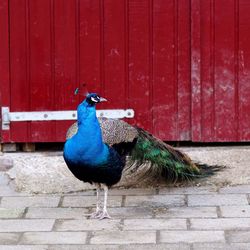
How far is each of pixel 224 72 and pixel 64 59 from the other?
4.47ft

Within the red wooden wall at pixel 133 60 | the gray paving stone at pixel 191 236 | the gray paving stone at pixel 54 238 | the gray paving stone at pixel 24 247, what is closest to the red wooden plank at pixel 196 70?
the red wooden wall at pixel 133 60

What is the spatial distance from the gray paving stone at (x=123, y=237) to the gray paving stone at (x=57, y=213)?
1.44ft

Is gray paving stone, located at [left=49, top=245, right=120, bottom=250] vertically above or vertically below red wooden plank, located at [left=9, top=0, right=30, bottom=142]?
below

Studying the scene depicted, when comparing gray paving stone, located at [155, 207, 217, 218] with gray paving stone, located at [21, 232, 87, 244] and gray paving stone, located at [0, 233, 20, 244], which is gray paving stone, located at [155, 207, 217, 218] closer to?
gray paving stone, located at [21, 232, 87, 244]

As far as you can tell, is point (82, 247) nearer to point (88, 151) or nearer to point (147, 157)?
point (88, 151)

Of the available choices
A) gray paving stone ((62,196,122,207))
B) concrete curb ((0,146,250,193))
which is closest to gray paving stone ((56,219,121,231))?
gray paving stone ((62,196,122,207))

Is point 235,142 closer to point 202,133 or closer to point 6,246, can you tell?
point 202,133

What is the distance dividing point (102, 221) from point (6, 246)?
81 centimetres

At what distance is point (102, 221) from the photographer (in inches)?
232

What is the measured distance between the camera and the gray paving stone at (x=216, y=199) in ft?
20.5

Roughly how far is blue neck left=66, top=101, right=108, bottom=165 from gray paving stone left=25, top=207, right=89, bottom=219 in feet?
1.40

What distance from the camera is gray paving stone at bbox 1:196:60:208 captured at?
631 cm

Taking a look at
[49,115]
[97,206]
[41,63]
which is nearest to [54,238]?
[97,206]

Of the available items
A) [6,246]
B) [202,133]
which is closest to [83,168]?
[6,246]
